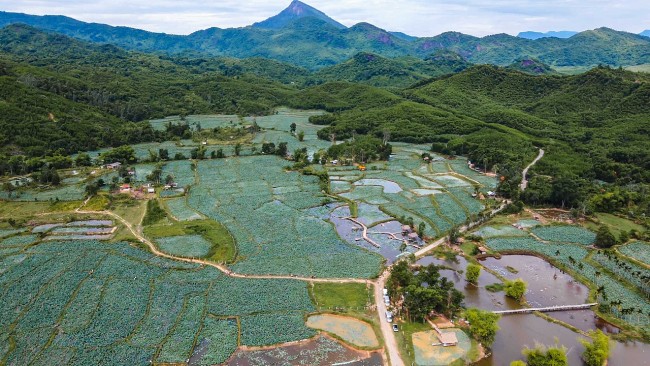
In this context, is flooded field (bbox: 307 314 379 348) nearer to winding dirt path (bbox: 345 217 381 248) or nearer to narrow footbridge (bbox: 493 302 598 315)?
narrow footbridge (bbox: 493 302 598 315)

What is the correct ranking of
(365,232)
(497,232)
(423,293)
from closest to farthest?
(423,293) < (365,232) < (497,232)

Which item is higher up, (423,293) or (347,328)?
(423,293)

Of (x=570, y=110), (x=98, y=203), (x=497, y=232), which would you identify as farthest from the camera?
(x=570, y=110)

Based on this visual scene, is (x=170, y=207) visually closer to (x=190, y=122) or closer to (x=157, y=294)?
(x=157, y=294)

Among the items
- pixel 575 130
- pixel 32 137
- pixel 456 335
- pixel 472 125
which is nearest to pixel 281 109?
pixel 472 125

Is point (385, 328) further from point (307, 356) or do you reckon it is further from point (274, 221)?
point (274, 221)

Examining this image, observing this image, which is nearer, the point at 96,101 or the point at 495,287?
the point at 495,287

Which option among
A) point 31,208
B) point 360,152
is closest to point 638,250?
point 360,152

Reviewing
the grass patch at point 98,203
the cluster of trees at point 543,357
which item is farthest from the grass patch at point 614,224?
the grass patch at point 98,203
